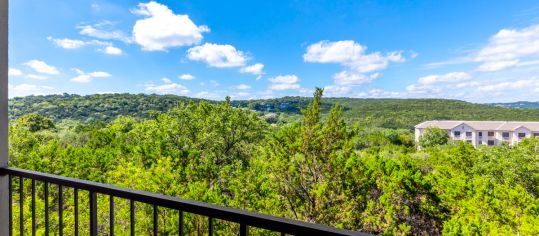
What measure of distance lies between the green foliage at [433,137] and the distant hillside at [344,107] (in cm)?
42

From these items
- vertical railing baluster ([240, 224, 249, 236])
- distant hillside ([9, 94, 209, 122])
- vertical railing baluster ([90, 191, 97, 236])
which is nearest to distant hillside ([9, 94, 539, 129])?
distant hillside ([9, 94, 209, 122])

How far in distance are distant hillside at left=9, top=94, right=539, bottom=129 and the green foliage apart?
0.42 meters

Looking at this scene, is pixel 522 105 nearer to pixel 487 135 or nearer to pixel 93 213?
pixel 487 135

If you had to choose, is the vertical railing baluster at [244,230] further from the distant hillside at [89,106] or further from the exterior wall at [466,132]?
the distant hillside at [89,106]

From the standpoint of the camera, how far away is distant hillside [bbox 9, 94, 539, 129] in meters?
6.53

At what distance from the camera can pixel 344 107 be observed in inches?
325

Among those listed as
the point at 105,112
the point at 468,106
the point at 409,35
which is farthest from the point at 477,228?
the point at 105,112

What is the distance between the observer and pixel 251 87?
12.5 m

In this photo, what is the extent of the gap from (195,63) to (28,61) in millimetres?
7277

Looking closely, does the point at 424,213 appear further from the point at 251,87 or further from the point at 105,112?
the point at 105,112

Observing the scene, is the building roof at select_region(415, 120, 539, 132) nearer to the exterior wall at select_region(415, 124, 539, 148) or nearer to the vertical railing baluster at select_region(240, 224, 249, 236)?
the exterior wall at select_region(415, 124, 539, 148)

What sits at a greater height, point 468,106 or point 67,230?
point 468,106

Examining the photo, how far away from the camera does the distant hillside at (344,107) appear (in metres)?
6.53

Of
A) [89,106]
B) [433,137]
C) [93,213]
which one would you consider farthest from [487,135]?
[89,106]
